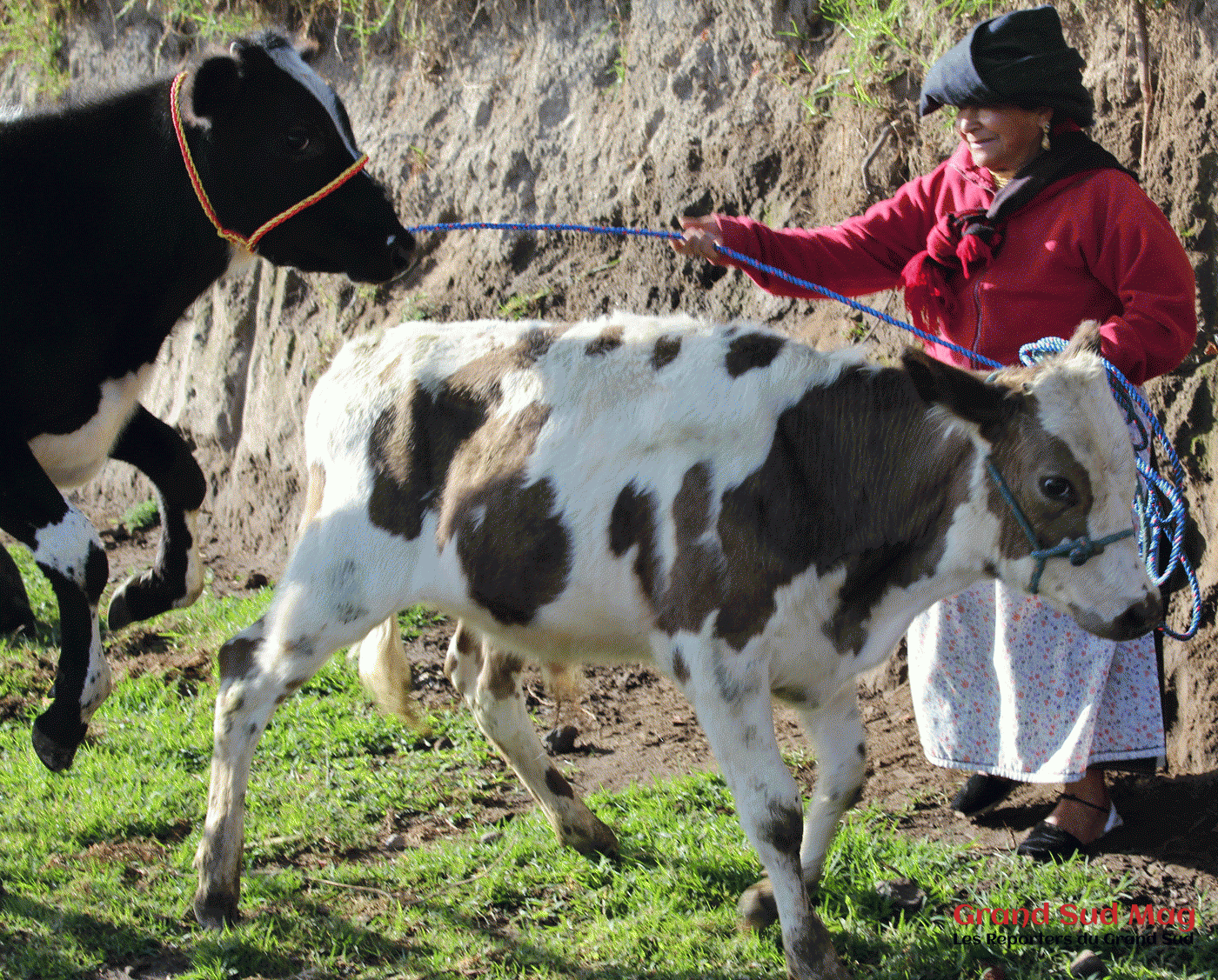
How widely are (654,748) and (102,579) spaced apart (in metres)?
2.10

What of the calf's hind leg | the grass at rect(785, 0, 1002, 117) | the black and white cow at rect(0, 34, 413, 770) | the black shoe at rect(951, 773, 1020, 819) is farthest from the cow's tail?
the grass at rect(785, 0, 1002, 117)

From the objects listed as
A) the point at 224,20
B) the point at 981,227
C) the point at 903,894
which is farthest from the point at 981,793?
the point at 224,20

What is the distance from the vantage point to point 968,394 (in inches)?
114

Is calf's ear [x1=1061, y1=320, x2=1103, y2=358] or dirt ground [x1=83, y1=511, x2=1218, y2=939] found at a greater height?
calf's ear [x1=1061, y1=320, x2=1103, y2=358]

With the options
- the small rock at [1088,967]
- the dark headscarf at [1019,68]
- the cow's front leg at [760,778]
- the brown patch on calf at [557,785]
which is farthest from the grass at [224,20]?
the small rock at [1088,967]

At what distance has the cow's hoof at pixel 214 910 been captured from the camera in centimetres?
338

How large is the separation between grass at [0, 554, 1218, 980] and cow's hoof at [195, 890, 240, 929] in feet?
0.17

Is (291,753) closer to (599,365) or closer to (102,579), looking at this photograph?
(102,579)

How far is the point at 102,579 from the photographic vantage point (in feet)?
11.6

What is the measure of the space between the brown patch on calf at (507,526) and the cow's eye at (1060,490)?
47.3 inches

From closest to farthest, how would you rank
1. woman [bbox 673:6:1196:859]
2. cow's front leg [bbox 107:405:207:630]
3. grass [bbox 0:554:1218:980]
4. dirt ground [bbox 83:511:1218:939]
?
grass [bbox 0:554:1218:980] → woman [bbox 673:6:1196:859] → dirt ground [bbox 83:511:1218:939] → cow's front leg [bbox 107:405:207:630]

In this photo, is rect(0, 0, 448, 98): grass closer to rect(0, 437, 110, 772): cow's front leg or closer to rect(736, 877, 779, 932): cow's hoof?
rect(0, 437, 110, 772): cow's front leg

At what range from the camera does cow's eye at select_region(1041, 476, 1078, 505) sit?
283cm

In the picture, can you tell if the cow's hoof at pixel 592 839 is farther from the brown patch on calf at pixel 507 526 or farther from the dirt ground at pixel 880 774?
the brown patch on calf at pixel 507 526
